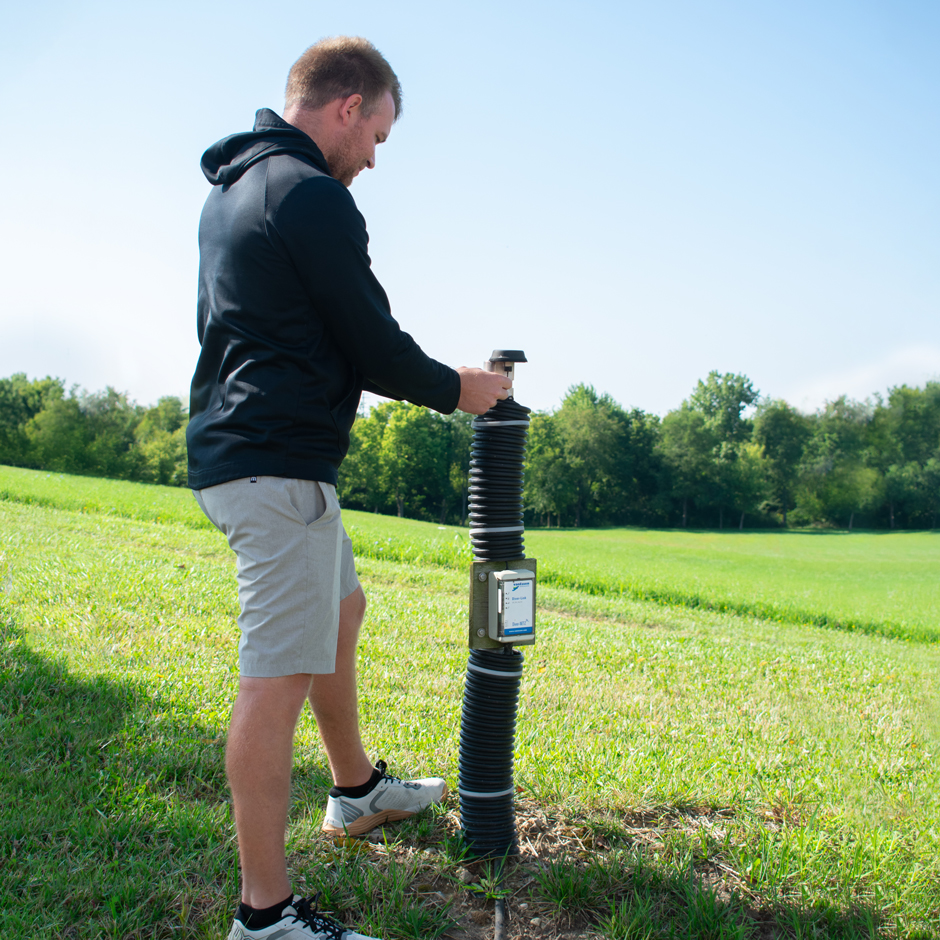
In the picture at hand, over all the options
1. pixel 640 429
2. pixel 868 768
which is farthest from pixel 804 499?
pixel 868 768

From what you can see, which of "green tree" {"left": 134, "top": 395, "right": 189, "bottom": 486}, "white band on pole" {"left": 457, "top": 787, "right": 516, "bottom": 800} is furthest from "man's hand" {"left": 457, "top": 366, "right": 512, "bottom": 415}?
"green tree" {"left": 134, "top": 395, "right": 189, "bottom": 486}

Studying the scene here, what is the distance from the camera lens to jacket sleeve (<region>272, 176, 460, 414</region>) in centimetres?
171

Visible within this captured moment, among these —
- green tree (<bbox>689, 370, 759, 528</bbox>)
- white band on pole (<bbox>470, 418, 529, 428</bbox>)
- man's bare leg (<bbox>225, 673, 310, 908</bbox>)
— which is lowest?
man's bare leg (<bbox>225, 673, 310, 908</bbox>)

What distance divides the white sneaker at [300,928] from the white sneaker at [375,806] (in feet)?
1.73

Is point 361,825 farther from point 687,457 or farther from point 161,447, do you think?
point 687,457

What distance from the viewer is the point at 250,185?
5.95 feet

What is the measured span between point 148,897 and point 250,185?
193 cm

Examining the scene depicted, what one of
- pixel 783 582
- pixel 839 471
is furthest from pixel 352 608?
pixel 839 471

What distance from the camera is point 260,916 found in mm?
1684

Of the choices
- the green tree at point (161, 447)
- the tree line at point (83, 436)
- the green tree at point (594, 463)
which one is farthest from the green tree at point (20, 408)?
the green tree at point (594, 463)

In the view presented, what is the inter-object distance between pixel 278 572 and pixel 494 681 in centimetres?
84

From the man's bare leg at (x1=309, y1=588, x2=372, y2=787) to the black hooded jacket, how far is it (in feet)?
2.15

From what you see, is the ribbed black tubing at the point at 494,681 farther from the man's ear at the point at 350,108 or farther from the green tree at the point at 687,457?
the green tree at the point at 687,457

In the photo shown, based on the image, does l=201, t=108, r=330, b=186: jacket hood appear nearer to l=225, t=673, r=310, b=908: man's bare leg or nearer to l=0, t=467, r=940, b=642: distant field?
l=225, t=673, r=310, b=908: man's bare leg
